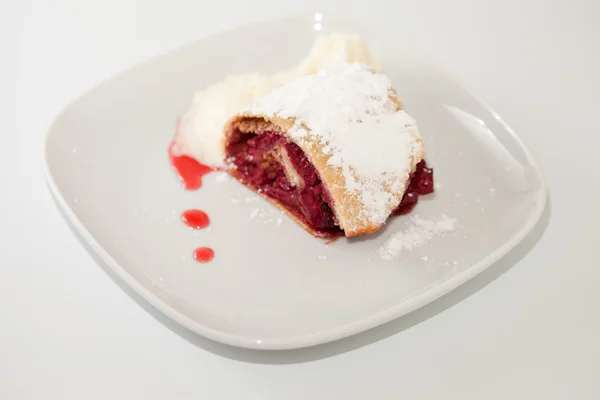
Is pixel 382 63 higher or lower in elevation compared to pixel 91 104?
lower

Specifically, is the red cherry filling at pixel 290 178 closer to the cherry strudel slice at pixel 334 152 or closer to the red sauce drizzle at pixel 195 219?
the cherry strudel slice at pixel 334 152

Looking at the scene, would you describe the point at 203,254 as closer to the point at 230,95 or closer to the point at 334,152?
the point at 334,152

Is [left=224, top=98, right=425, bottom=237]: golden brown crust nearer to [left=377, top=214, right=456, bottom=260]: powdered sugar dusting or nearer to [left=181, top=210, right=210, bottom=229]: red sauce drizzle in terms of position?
[left=377, top=214, right=456, bottom=260]: powdered sugar dusting

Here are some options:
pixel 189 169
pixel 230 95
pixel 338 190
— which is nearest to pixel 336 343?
pixel 338 190

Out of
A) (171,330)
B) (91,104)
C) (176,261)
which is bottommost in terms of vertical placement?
(171,330)

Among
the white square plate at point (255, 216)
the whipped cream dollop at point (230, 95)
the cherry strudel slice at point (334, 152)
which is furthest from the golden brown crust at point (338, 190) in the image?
the whipped cream dollop at point (230, 95)

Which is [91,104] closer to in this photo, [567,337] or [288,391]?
[288,391]

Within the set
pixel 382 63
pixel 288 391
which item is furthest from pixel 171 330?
pixel 382 63

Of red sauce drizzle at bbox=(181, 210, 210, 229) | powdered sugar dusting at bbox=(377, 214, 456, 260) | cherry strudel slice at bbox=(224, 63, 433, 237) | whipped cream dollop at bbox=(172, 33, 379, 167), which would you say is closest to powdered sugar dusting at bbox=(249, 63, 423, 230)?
cherry strudel slice at bbox=(224, 63, 433, 237)
